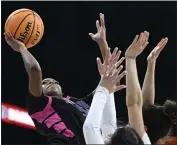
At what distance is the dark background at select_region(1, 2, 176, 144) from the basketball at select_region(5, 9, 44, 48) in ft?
10.0

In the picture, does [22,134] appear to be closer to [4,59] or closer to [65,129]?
[4,59]

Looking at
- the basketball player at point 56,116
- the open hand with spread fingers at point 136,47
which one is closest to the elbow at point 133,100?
the open hand with spread fingers at point 136,47

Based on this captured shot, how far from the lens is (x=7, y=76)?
614 cm

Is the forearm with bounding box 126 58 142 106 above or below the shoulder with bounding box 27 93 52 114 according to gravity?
above

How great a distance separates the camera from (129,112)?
2.27 m

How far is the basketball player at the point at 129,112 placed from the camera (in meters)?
1.95

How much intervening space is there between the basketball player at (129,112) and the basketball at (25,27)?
748 mm

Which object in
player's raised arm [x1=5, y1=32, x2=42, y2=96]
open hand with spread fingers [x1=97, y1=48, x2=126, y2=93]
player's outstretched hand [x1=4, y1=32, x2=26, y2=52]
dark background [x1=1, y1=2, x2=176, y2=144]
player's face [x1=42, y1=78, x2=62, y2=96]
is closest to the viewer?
open hand with spread fingers [x1=97, y1=48, x2=126, y2=93]

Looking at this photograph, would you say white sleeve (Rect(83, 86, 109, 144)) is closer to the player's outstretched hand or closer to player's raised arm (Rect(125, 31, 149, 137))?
player's raised arm (Rect(125, 31, 149, 137))

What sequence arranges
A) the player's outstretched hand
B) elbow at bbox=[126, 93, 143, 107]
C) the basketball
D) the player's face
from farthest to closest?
1. the player's face
2. the basketball
3. the player's outstretched hand
4. elbow at bbox=[126, 93, 143, 107]

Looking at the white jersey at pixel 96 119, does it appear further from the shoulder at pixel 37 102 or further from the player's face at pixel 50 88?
the player's face at pixel 50 88

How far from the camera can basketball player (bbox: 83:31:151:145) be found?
1953mm

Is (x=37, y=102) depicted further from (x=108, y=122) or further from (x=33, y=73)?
(x=108, y=122)

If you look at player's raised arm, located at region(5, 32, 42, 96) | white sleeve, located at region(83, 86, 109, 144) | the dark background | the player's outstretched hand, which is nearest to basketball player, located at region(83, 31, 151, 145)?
white sleeve, located at region(83, 86, 109, 144)
